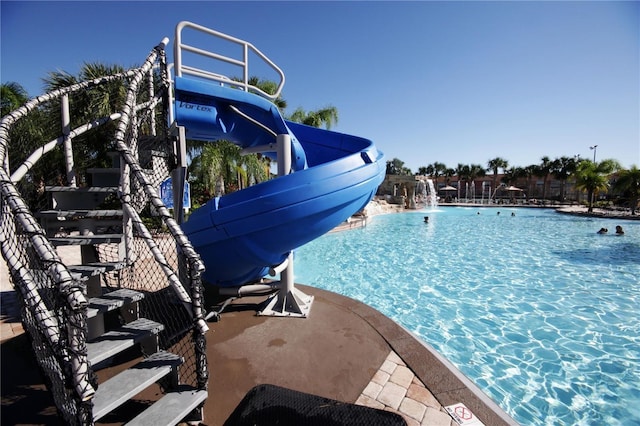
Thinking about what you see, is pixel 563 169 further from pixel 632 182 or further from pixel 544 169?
pixel 632 182

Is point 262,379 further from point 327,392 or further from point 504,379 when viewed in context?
point 504,379

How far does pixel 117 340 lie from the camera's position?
2.16m

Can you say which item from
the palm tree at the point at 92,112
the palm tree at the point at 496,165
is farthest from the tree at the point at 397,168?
the palm tree at the point at 92,112

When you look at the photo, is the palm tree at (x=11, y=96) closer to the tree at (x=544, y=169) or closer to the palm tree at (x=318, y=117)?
the palm tree at (x=318, y=117)

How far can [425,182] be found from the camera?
39875mm

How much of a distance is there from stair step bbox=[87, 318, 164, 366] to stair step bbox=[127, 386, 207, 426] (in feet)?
1.50

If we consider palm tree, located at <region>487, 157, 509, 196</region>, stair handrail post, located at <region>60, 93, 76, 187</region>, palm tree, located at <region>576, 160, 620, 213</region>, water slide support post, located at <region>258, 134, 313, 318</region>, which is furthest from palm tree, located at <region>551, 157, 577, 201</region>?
stair handrail post, located at <region>60, 93, 76, 187</region>

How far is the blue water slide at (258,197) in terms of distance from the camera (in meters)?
3.41

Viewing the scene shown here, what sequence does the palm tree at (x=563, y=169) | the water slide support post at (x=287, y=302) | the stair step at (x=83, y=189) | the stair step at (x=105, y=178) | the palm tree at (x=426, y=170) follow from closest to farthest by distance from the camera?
the stair step at (x=83, y=189), the stair step at (x=105, y=178), the water slide support post at (x=287, y=302), the palm tree at (x=563, y=169), the palm tree at (x=426, y=170)

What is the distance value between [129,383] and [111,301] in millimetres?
743

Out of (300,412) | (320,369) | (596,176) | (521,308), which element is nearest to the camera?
(300,412)

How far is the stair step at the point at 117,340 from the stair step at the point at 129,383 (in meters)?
0.18

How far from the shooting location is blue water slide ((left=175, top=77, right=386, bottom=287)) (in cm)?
341

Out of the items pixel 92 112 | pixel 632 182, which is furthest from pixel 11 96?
pixel 632 182
